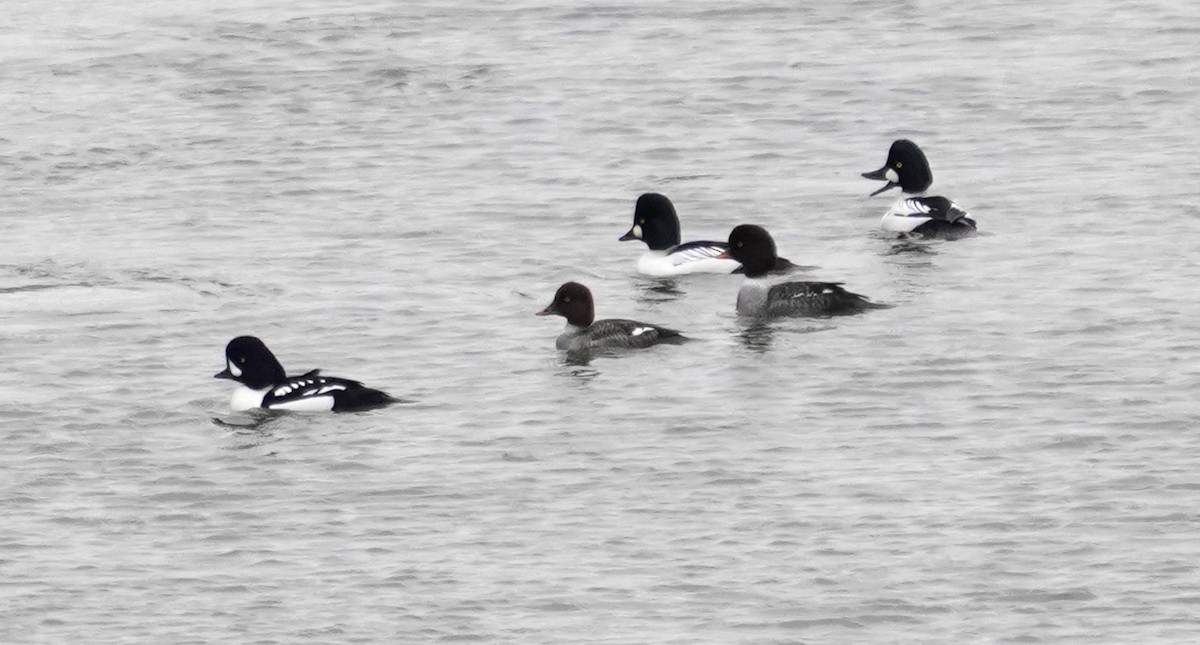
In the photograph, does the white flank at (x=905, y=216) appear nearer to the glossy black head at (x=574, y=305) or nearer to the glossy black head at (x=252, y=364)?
the glossy black head at (x=574, y=305)

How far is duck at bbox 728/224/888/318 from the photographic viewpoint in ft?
72.3

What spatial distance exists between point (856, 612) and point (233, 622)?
3479 millimetres

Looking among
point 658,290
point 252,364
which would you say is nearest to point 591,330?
point 658,290

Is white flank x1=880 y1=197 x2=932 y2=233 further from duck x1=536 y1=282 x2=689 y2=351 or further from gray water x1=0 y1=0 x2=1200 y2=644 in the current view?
duck x1=536 y1=282 x2=689 y2=351

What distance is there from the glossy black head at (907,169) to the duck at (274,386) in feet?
27.4

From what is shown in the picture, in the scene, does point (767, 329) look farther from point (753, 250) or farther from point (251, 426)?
point (251, 426)

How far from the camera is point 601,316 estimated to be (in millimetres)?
23000

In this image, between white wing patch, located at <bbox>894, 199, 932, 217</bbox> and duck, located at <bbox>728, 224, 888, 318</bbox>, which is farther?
white wing patch, located at <bbox>894, 199, 932, 217</bbox>

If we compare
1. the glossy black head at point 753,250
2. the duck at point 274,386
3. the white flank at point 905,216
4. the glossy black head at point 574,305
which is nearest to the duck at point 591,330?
the glossy black head at point 574,305

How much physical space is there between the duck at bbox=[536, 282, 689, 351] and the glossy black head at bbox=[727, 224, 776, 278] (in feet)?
4.81

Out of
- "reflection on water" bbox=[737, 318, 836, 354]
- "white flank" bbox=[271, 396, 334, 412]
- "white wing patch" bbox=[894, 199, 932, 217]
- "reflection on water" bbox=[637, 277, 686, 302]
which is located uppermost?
"white wing patch" bbox=[894, 199, 932, 217]

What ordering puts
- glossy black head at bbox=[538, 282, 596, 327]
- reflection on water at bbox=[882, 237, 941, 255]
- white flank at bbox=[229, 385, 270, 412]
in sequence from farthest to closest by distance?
reflection on water at bbox=[882, 237, 941, 255]
glossy black head at bbox=[538, 282, 596, 327]
white flank at bbox=[229, 385, 270, 412]

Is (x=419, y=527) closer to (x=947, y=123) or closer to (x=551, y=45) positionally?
(x=947, y=123)

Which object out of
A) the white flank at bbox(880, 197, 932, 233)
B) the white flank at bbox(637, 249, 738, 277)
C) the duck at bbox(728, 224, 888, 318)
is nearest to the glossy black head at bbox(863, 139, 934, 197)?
the white flank at bbox(880, 197, 932, 233)
